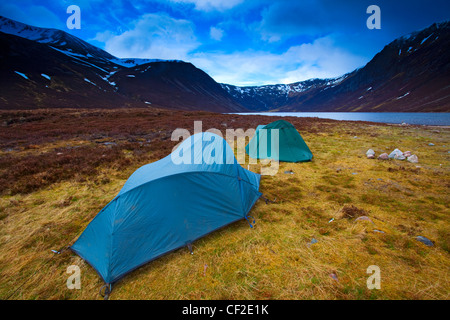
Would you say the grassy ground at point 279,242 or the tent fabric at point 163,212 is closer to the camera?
the grassy ground at point 279,242

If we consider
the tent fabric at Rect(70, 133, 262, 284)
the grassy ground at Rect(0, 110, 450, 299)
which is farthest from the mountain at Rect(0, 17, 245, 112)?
the tent fabric at Rect(70, 133, 262, 284)

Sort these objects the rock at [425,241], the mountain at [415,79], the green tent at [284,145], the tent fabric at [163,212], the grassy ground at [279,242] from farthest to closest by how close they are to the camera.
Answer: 1. the mountain at [415,79]
2. the green tent at [284,145]
3. the rock at [425,241]
4. the tent fabric at [163,212]
5. the grassy ground at [279,242]

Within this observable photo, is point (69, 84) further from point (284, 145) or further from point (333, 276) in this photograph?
point (333, 276)

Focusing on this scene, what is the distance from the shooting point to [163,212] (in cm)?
395

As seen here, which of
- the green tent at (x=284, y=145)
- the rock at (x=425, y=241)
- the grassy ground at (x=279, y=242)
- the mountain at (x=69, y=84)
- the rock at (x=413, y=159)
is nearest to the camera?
the grassy ground at (x=279, y=242)

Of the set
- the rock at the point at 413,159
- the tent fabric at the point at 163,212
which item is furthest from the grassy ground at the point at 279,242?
the rock at the point at 413,159

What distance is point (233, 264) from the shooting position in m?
3.62

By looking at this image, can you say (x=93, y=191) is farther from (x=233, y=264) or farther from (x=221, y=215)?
(x=233, y=264)

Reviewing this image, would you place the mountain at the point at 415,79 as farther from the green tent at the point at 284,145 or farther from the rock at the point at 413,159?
the green tent at the point at 284,145

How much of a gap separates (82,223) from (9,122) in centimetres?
3139

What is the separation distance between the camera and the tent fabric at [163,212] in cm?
354

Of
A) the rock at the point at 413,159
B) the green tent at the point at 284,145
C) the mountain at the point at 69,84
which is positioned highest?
the mountain at the point at 69,84

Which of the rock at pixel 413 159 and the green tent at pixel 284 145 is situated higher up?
the green tent at pixel 284 145
